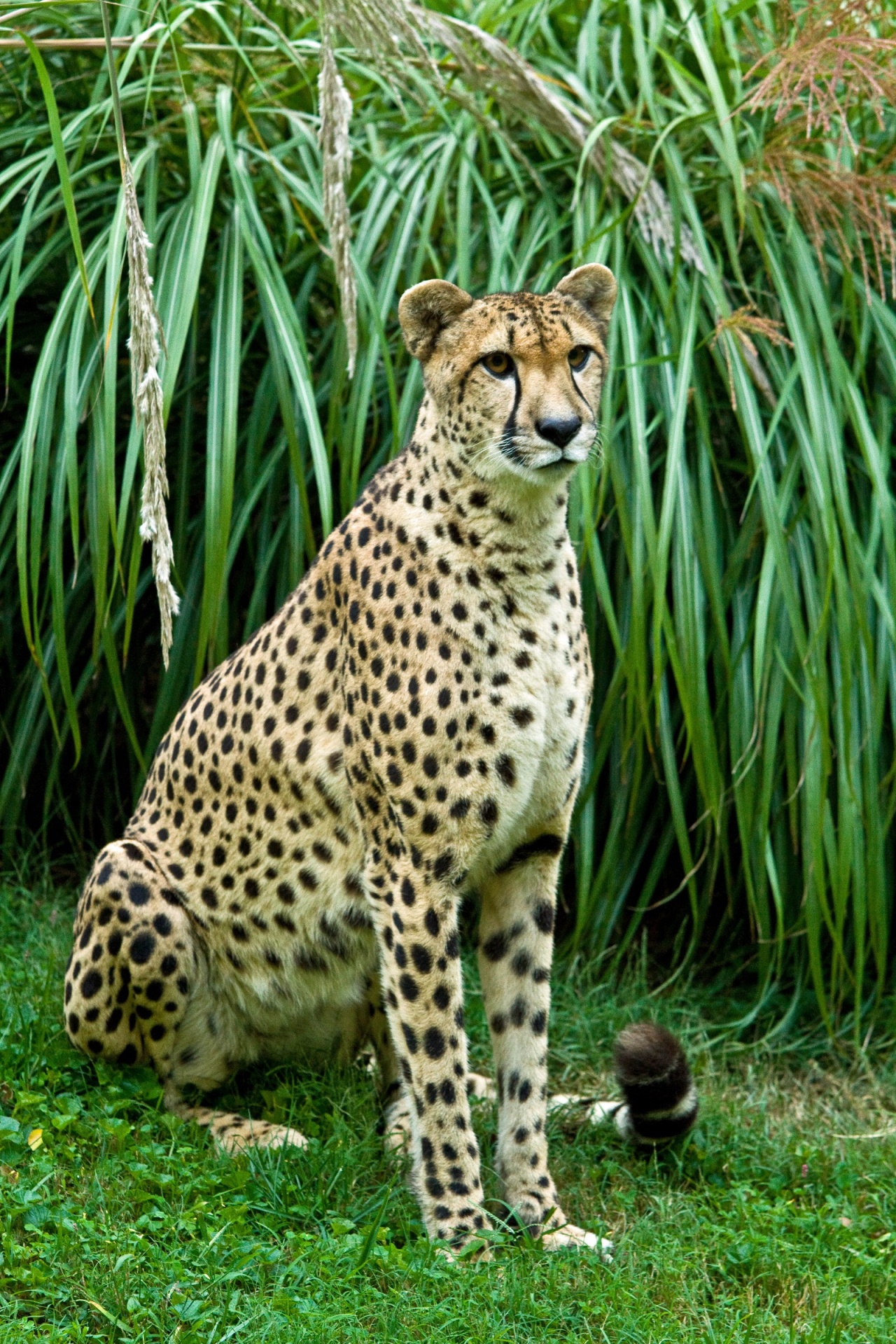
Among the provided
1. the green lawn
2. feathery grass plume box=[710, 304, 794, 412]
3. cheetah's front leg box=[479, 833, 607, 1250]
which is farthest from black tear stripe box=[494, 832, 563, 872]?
feathery grass plume box=[710, 304, 794, 412]

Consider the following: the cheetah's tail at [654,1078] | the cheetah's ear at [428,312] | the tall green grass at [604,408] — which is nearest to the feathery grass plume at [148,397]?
the cheetah's ear at [428,312]

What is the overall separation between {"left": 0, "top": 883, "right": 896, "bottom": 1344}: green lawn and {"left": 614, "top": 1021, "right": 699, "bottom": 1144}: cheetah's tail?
0.16 meters

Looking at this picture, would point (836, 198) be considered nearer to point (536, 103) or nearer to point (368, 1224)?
point (536, 103)

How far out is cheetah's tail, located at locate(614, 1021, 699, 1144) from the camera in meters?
3.24

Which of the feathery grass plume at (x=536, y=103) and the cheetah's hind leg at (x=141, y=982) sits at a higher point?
the feathery grass plume at (x=536, y=103)

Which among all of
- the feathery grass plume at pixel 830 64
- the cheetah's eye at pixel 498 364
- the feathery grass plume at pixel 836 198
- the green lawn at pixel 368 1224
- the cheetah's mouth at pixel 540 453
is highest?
→ the feathery grass plume at pixel 830 64

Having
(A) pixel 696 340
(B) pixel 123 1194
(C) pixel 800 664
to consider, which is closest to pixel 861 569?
(C) pixel 800 664

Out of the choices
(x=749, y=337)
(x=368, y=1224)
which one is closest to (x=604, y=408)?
(x=749, y=337)

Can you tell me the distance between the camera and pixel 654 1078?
325 centimetres

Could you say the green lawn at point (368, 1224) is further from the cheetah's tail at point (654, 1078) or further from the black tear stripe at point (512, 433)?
the black tear stripe at point (512, 433)

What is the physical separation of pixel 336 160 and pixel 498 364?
515mm

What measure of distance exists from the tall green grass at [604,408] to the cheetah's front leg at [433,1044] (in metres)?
1.12

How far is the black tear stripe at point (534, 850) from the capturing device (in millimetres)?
3246

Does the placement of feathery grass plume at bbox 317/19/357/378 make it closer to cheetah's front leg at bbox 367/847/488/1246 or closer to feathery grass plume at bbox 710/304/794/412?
cheetah's front leg at bbox 367/847/488/1246
